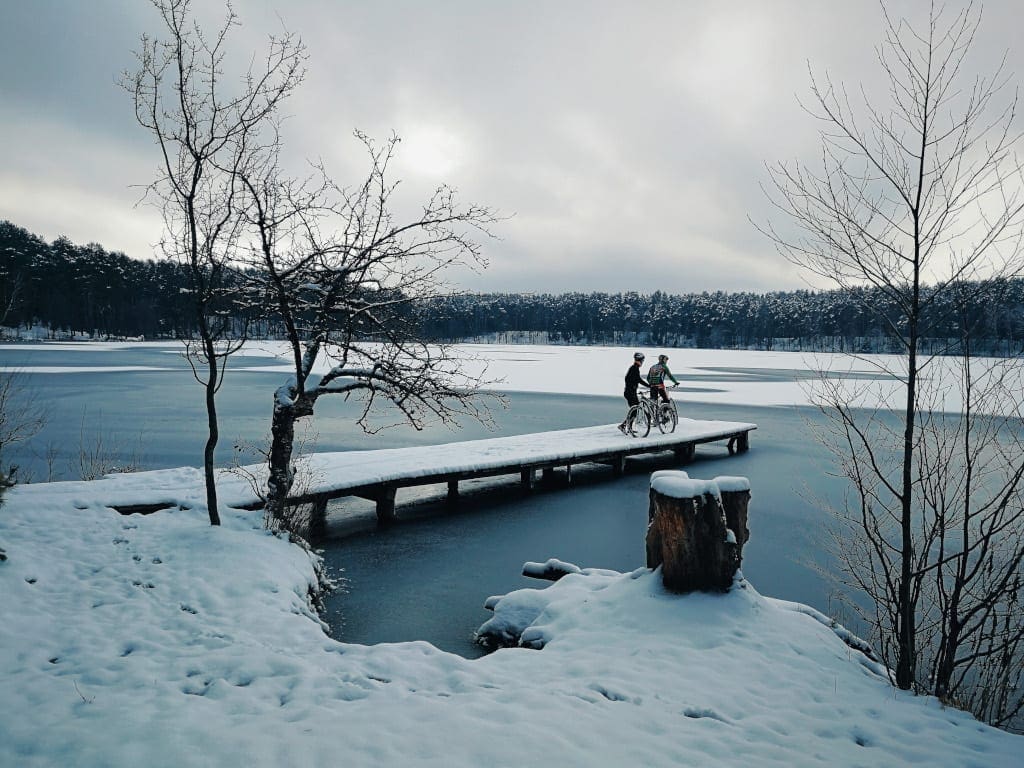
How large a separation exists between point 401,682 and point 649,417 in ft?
41.8

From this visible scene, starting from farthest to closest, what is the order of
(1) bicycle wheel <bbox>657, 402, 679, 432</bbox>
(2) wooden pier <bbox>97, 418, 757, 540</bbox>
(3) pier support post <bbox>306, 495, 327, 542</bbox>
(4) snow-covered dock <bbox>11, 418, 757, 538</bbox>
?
(1) bicycle wheel <bbox>657, 402, 679, 432</bbox> → (3) pier support post <bbox>306, 495, 327, 542</bbox> → (2) wooden pier <bbox>97, 418, 757, 540</bbox> → (4) snow-covered dock <bbox>11, 418, 757, 538</bbox>

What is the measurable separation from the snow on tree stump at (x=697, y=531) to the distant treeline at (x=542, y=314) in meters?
2.02

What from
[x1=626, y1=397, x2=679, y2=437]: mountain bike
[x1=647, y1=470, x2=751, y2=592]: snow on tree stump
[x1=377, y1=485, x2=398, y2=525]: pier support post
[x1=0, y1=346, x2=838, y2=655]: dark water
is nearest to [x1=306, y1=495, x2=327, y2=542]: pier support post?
[x1=0, y1=346, x2=838, y2=655]: dark water

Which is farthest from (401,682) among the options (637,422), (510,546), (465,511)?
(637,422)

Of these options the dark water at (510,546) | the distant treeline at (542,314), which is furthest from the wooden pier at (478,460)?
the distant treeline at (542,314)

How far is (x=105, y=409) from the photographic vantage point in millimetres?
22844

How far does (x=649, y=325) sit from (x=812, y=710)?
121 meters

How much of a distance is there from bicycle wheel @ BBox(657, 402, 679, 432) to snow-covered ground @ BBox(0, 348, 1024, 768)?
1031 centimetres

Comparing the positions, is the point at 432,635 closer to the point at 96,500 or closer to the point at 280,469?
the point at 280,469

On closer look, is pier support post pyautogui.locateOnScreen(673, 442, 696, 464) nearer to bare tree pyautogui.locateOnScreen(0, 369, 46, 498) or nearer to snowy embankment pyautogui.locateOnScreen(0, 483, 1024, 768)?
snowy embankment pyautogui.locateOnScreen(0, 483, 1024, 768)

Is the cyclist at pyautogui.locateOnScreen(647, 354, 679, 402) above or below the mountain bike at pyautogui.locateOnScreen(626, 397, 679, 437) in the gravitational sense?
above

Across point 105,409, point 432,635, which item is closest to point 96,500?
point 432,635

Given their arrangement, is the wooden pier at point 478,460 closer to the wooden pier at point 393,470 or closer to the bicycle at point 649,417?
the wooden pier at point 393,470

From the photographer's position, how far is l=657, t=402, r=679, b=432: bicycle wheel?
55.6 feet
